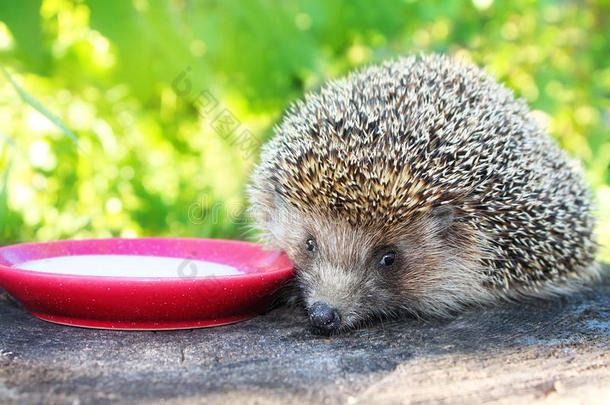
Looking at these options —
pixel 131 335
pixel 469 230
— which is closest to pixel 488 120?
pixel 469 230

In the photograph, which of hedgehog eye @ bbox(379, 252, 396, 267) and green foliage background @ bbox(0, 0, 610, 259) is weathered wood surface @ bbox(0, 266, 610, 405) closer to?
hedgehog eye @ bbox(379, 252, 396, 267)

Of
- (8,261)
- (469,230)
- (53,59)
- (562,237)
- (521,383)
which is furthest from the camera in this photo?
(53,59)

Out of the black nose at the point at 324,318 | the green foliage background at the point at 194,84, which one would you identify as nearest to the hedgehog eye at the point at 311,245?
the black nose at the point at 324,318

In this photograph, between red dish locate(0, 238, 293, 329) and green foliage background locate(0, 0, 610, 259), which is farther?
green foliage background locate(0, 0, 610, 259)

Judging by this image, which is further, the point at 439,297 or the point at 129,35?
the point at 439,297

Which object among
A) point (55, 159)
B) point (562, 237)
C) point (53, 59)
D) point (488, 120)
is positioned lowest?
point (562, 237)

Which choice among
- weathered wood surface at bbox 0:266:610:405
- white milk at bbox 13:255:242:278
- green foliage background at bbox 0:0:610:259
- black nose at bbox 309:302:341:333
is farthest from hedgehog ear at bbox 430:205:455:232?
green foliage background at bbox 0:0:610:259

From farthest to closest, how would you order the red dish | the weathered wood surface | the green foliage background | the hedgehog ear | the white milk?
1. the green foliage background
2. the hedgehog ear
3. the white milk
4. the red dish
5. the weathered wood surface

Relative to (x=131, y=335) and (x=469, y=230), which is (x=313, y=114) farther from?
(x=131, y=335)

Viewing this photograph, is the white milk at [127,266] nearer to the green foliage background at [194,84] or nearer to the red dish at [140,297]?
the red dish at [140,297]
